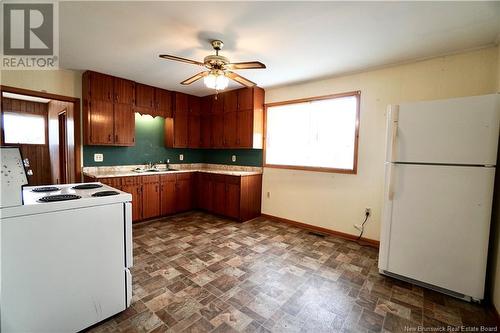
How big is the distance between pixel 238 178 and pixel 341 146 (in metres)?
1.88

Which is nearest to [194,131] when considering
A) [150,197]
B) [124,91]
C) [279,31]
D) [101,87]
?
[124,91]

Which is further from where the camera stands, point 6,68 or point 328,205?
point 328,205

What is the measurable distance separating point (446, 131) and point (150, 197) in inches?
171

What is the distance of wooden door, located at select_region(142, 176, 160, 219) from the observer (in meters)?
3.95

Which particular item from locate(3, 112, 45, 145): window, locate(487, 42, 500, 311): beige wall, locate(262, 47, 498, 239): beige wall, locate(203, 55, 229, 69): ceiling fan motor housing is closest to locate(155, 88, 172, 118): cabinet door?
locate(262, 47, 498, 239): beige wall

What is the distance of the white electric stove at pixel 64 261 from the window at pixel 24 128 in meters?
4.91

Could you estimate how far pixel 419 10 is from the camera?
1.85m

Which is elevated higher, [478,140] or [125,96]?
[125,96]

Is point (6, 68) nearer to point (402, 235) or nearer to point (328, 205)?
point (328, 205)

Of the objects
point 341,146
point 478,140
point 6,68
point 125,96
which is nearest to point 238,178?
point 341,146

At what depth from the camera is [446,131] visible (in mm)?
2041

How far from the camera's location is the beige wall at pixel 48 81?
3029 mm

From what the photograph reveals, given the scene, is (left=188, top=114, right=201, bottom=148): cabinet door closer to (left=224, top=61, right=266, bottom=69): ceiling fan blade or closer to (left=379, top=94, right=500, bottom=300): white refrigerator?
(left=224, top=61, right=266, bottom=69): ceiling fan blade

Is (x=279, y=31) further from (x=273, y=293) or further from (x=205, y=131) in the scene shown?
(x=205, y=131)
